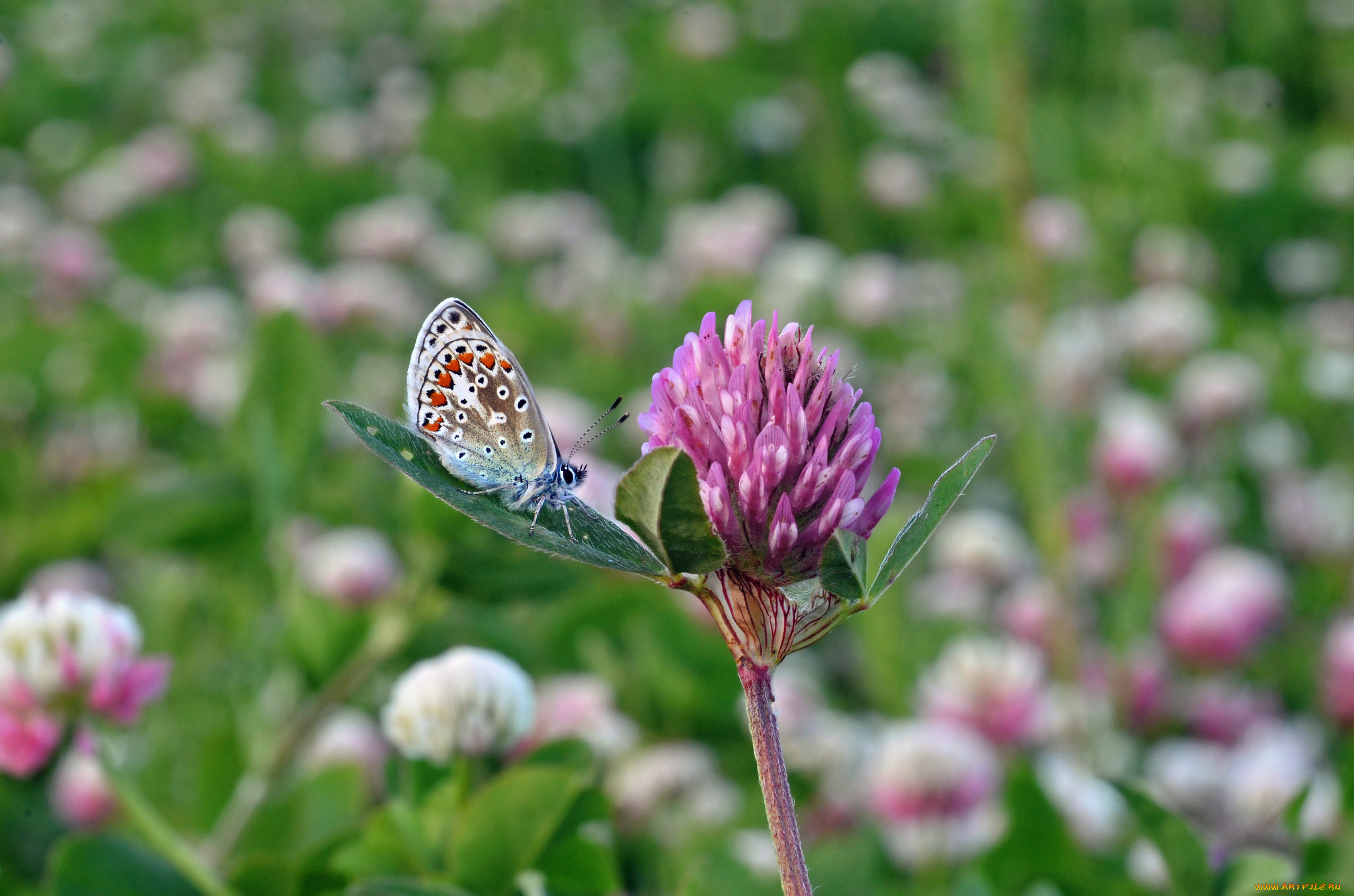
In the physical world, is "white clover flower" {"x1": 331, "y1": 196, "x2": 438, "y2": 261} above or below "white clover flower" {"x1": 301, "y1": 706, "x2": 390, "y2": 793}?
above

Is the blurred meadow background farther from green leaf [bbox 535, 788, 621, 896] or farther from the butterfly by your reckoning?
the butterfly

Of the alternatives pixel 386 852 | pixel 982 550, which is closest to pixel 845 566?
pixel 386 852

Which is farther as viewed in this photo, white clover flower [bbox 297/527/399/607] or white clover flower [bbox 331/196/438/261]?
white clover flower [bbox 331/196/438/261]

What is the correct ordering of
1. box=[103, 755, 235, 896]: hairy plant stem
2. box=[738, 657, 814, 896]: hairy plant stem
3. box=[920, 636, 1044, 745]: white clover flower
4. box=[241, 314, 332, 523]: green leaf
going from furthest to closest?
box=[920, 636, 1044, 745]: white clover flower, box=[241, 314, 332, 523]: green leaf, box=[103, 755, 235, 896]: hairy plant stem, box=[738, 657, 814, 896]: hairy plant stem

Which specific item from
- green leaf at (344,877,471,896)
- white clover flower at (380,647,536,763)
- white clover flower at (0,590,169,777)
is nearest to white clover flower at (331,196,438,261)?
white clover flower at (0,590,169,777)

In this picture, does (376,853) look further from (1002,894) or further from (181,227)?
(181,227)

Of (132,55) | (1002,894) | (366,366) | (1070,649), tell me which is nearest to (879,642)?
(1070,649)
